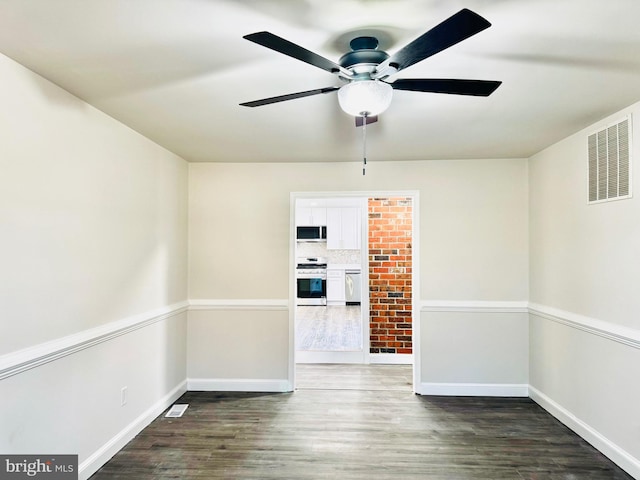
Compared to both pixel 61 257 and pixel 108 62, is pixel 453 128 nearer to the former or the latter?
pixel 108 62

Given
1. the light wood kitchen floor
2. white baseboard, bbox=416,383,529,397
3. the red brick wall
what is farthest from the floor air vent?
the red brick wall

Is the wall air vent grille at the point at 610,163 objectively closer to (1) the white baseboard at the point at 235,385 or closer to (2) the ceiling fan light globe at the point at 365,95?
(2) the ceiling fan light globe at the point at 365,95

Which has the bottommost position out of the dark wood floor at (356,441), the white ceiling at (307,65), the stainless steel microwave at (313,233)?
the dark wood floor at (356,441)

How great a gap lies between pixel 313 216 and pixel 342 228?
0.68 meters

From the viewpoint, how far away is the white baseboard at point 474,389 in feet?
11.7

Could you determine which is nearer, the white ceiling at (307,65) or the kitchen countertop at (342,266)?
the white ceiling at (307,65)

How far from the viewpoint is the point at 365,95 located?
5.05ft

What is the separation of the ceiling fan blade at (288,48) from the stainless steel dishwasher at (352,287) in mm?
6385

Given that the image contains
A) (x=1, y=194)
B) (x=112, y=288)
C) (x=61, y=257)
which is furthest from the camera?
(x=112, y=288)

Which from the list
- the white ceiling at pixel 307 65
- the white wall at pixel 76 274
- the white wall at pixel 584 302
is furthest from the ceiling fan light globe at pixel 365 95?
the white wall at pixel 584 302

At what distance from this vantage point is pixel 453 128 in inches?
107

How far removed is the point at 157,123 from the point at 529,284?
3.62 m

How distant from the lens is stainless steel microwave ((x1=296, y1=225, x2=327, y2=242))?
7.84 m

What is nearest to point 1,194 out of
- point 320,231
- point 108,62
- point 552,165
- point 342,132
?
point 108,62
